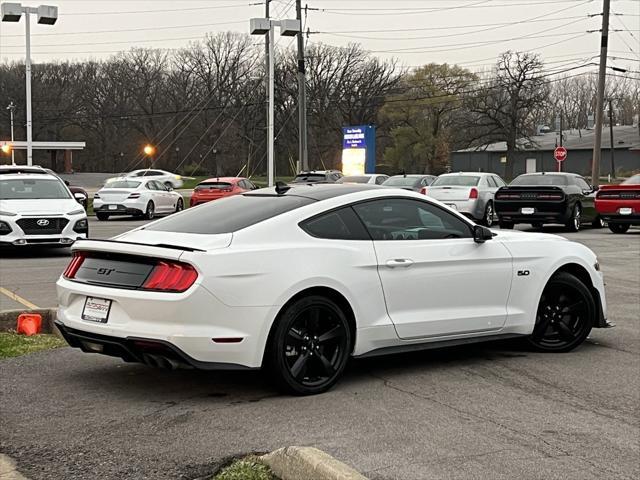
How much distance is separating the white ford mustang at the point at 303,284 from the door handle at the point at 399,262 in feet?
0.04

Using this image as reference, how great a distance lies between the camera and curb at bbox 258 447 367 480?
396 cm

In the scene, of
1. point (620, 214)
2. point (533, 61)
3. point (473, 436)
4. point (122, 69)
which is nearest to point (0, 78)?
point (122, 69)

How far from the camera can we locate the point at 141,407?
234 inches

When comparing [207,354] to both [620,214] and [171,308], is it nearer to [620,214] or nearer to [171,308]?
[171,308]

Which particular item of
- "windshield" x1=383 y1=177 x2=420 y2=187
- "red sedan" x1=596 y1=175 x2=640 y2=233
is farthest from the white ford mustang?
"windshield" x1=383 y1=177 x2=420 y2=187

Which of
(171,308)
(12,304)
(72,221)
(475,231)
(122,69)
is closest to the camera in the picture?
(171,308)

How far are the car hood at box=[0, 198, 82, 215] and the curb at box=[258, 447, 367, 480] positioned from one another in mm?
12992

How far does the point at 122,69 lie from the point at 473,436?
98.0m

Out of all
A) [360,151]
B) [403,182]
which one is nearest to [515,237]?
[403,182]

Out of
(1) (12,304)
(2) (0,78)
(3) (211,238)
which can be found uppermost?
(2) (0,78)

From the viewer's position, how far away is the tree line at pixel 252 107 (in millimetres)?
81125

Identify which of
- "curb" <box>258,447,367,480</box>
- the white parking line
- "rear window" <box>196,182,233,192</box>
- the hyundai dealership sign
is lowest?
the white parking line

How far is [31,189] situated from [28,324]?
379 inches

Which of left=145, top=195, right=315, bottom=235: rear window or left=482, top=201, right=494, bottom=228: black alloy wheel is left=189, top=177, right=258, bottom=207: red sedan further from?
left=145, top=195, right=315, bottom=235: rear window
